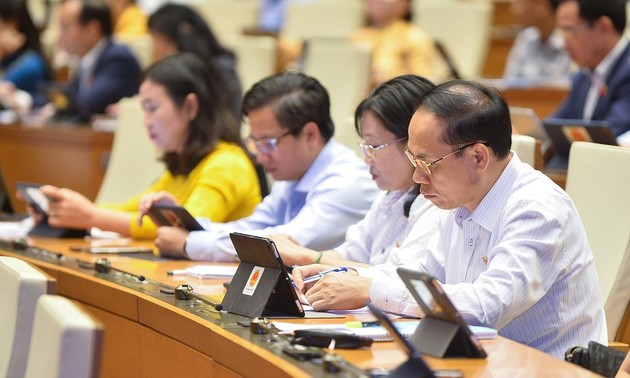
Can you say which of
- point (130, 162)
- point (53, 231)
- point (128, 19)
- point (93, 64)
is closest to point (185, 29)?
point (93, 64)

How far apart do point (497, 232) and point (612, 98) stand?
2.47 meters

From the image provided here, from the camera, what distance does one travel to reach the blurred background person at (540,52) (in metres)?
6.55

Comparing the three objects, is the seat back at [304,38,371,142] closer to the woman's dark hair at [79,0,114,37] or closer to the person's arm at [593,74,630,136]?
the woman's dark hair at [79,0,114,37]

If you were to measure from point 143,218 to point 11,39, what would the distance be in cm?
364

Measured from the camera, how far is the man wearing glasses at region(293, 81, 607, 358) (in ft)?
7.49

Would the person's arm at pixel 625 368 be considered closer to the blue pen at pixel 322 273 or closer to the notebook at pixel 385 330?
the notebook at pixel 385 330

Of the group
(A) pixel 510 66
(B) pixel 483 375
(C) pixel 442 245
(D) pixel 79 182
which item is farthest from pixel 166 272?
(A) pixel 510 66

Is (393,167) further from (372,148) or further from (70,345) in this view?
(70,345)

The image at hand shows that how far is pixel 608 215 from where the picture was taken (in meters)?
2.97

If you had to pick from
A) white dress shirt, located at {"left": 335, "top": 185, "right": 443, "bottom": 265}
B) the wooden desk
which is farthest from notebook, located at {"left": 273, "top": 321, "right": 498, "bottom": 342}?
the wooden desk

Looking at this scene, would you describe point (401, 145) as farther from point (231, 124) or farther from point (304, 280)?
point (231, 124)

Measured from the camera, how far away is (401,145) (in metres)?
2.91

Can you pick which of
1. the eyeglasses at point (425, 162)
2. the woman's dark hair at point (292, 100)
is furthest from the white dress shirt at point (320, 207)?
the eyeglasses at point (425, 162)

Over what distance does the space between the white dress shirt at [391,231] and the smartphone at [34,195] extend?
4.07 ft
